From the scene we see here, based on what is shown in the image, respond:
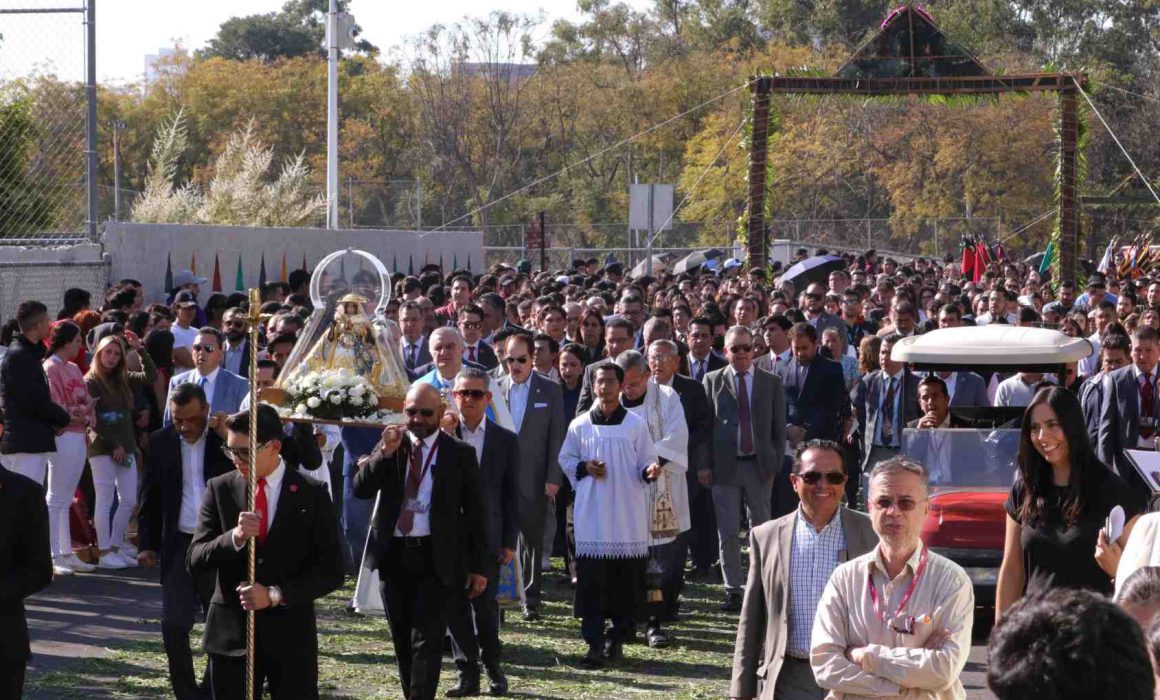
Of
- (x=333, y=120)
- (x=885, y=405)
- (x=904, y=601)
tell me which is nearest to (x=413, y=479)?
(x=904, y=601)

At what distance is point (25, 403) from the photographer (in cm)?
1203

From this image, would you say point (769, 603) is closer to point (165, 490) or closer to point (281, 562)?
point (281, 562)

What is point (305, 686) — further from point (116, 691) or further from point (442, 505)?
point (116, 691)

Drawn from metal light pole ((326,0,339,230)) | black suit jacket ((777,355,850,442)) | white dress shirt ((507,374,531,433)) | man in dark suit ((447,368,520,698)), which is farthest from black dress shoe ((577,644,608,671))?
metal light pole ((326,0,339,230))

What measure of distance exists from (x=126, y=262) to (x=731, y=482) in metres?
9.47

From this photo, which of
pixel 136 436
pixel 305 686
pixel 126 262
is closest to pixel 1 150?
pixel 126 262

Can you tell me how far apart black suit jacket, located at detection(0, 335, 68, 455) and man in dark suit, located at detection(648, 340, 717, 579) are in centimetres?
414

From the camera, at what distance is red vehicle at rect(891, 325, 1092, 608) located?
1048 centimetres

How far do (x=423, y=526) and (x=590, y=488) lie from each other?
82.2 inches

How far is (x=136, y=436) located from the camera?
1394cm

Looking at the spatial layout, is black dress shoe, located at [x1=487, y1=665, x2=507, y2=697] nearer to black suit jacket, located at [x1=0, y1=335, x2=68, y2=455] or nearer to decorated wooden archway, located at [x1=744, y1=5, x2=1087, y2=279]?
black suit jacket, located at [x1=0, y1=335, x2=68, y2=455]

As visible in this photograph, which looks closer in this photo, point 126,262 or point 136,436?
point 136,436

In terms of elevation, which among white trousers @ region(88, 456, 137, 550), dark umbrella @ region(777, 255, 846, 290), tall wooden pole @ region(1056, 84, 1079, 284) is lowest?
white trousers @ region(88, 456, 137, 550)

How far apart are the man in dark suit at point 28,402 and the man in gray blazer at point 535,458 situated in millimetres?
3204
